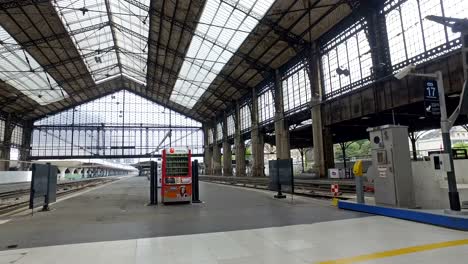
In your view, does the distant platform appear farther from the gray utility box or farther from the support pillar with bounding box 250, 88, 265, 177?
the support pillar with bounding box 250, 88, 265, 177

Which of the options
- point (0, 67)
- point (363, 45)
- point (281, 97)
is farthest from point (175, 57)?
point (363, 45)

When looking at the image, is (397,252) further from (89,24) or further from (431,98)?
(89,24)

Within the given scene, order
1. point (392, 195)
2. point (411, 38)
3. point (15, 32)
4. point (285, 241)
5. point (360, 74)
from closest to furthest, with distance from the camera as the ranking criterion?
point (285, 241), point (392, 195), point (411, 38), point (360, 74), point (15, 32)

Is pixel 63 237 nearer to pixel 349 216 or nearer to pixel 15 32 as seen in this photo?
pixel 349 216

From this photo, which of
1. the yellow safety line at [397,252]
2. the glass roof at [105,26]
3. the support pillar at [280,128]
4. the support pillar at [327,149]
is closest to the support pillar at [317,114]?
the support pillar at [327,149]

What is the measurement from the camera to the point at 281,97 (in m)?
36.5

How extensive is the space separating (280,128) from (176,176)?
23548mm

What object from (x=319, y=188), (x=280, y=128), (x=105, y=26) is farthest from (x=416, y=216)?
(x=105, y=26)

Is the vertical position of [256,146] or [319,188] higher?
[256,146]

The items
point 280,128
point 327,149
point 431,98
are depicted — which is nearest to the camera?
point 431,98

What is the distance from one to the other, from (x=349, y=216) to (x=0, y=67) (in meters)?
40.2

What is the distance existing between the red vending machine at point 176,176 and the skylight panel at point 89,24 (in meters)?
18.1

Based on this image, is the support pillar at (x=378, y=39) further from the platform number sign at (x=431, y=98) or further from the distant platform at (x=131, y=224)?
the distant platform at (x=131, y=224)

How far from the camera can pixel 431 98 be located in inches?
307
